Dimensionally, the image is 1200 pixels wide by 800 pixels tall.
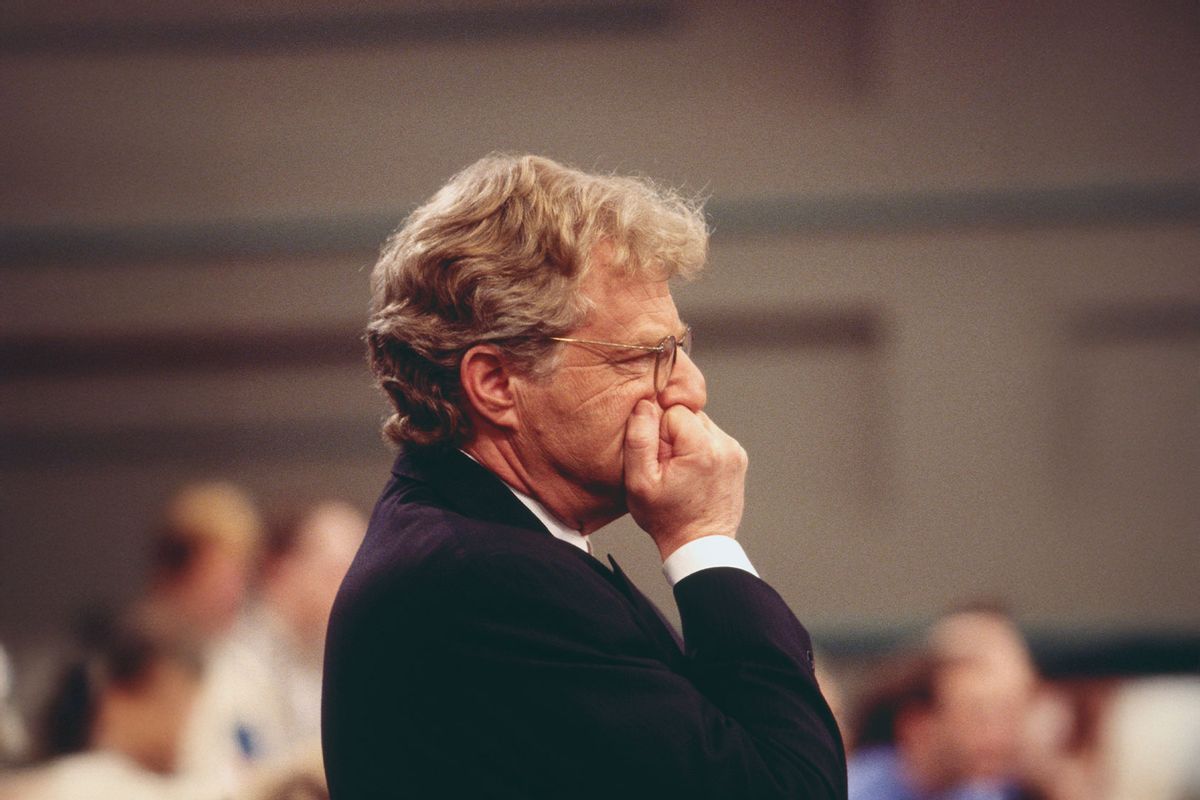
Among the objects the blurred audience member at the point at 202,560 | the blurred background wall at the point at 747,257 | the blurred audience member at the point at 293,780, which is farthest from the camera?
the blurred background wall at the point at 747,257

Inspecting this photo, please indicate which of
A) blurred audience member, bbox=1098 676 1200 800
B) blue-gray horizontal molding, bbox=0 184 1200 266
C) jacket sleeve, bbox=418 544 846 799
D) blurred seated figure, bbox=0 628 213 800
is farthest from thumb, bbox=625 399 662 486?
blue-gray horizontal molding, bbox=0 184 1200 266

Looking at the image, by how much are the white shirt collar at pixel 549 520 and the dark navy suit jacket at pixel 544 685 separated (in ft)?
0.22

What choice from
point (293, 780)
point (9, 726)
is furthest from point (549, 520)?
point (9, 726)

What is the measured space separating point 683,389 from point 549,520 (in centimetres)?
14

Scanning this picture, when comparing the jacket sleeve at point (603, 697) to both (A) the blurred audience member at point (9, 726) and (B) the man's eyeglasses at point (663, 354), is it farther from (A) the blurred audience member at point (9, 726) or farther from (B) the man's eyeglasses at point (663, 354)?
(A) the blurred audience member at point (9, 726)

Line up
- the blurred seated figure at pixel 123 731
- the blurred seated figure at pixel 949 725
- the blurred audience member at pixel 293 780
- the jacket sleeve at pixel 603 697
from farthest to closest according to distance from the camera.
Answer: the blurred seated figure at pixel 123 731 < the blurred seated figure at pixel 949 725 < the blurred audience member at pixel 293 780 < the jacket sleeve at pixel 603 697

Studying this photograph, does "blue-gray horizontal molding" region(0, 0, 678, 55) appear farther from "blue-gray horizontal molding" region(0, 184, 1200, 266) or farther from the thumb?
the thumb

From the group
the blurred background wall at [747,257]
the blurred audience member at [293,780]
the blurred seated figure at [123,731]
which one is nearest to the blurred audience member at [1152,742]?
the blurred background wall at [747,257]

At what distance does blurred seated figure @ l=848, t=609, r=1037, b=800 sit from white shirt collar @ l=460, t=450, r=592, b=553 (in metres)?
1.26

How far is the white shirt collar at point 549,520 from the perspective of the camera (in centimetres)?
102

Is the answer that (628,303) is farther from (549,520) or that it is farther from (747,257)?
→ (747,257)

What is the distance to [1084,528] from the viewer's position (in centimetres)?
260

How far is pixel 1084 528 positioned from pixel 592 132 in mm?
1213

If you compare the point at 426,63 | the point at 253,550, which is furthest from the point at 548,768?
the point at 426,63
